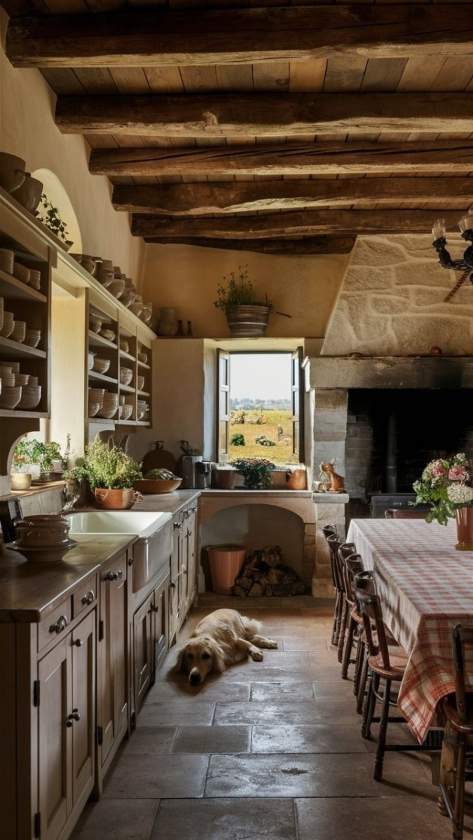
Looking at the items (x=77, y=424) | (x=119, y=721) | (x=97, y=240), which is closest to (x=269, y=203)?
(x=97, y=240)

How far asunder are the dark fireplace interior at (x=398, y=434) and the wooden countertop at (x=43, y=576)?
402cm

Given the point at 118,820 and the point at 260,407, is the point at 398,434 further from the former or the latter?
the point at 118,820

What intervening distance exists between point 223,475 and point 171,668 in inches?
104

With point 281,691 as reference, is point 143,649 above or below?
above

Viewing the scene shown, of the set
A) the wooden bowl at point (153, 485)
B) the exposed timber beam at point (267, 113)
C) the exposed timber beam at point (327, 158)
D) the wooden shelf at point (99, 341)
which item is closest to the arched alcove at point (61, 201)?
the exposed timber beam at point (267, 113)

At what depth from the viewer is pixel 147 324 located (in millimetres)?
6430

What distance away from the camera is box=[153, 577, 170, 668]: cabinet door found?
402 centimetres

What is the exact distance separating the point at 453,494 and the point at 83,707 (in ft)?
7.13

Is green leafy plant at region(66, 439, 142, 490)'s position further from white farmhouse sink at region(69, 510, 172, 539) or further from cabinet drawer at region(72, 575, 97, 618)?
cabinet drawer at region(72, 575, 97, 618)

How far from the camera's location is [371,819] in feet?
8.61

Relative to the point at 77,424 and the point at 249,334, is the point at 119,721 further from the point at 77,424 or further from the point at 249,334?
the point at 249,334

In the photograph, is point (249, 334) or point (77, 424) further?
point (249, 334)

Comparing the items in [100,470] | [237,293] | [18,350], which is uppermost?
[237,293]

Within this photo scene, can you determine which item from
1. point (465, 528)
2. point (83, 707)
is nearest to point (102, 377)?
point (465, 528)
